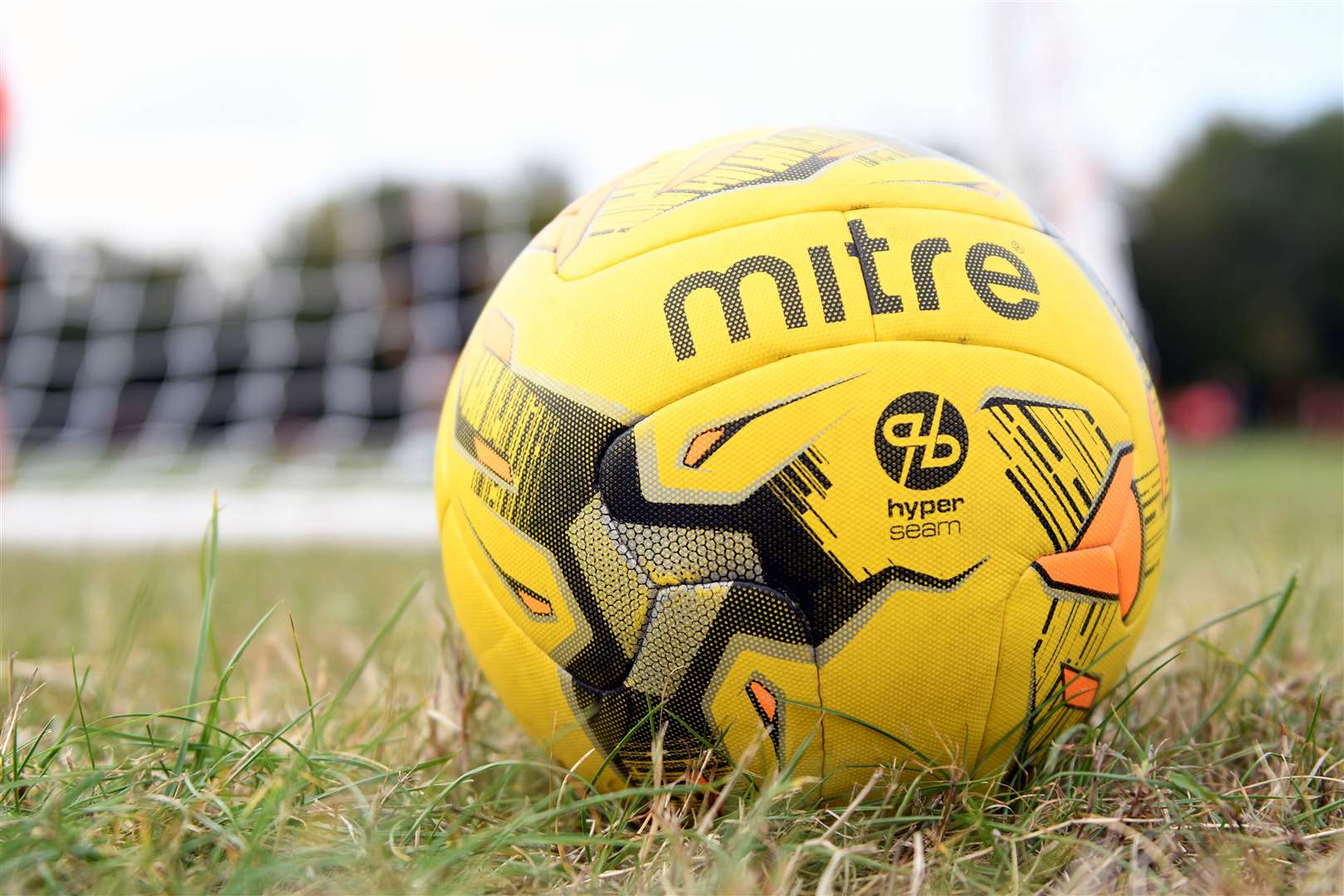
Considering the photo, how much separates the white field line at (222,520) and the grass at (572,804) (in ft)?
9.94

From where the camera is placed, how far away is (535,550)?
1279 millimetres

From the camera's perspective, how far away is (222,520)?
568 centimetres

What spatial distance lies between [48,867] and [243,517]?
16.4 feet

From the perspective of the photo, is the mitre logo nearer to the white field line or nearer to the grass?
the grass

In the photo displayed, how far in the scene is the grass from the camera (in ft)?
3.35

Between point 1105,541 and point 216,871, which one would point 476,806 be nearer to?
point 216,871

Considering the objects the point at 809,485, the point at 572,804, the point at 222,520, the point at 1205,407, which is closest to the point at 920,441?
the point at 809,485

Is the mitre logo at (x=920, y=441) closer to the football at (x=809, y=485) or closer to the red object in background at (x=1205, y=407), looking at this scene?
the football at (x=809, y=485)

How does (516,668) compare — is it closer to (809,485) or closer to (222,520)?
(809,485)

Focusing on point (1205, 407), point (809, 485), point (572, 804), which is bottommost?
point (1205, 407)

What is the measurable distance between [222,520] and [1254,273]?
2731 cm

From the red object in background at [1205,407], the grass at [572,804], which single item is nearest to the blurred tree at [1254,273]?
the red object in background at [1205,407]

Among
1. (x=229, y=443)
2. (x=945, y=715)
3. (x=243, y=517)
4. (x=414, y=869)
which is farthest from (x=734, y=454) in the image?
(x=229, y=443)

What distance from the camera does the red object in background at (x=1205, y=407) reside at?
26188mm
